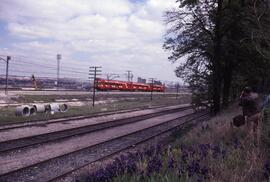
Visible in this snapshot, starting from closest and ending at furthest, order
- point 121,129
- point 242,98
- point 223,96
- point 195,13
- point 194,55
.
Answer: point 242,98, point 121,129, point 195,13, point 194,55, point 223,96

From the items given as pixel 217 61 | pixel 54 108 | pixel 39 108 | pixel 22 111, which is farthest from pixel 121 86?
pixel 22 111

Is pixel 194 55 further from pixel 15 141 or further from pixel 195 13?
pixel 15 141

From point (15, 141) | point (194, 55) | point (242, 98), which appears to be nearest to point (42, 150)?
point (15, 141)

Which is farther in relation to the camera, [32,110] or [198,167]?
[32,110]

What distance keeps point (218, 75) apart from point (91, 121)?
30.6ft

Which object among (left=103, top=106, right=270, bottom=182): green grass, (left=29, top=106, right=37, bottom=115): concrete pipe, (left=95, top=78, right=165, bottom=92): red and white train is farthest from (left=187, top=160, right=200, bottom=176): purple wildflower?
(left=95, top=78, right=165, bottom=92): red and white train

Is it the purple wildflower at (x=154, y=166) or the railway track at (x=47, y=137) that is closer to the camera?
the purple wildflower at (x=154, y=166)

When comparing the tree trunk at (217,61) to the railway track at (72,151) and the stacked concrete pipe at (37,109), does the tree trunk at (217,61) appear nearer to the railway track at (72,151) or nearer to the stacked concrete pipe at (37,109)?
the railway track at (72,151)

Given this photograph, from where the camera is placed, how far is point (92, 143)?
17922 millimetres

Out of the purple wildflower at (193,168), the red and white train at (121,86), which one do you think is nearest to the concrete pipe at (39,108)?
the purple wildflower at (193,168)

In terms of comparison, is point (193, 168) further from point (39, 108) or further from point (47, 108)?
point (47, 108)

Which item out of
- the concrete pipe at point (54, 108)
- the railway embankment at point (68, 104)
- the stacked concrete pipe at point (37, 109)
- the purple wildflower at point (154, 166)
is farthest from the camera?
the concrete pipe at point (54, 108)

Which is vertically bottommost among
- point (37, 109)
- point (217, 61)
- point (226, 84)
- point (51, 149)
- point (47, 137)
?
point (51, 149)

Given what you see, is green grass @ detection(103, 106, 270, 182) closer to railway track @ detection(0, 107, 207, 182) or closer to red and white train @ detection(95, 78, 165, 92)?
railway track @ detection(0, 107, 207, 182)
